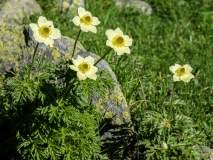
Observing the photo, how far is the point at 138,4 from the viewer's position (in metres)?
7.24

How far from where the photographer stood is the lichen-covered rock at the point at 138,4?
711cm

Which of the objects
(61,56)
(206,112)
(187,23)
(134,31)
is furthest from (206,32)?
(61,56)

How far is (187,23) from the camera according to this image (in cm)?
→ 701

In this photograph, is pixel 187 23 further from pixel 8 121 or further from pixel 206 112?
pixel 8 121

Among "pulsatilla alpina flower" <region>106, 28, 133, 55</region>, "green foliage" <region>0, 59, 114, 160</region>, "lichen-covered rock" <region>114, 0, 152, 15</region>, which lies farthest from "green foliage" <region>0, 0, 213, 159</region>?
"pulsatilla alpina flower" <region>106, 28, 133, 55</region>

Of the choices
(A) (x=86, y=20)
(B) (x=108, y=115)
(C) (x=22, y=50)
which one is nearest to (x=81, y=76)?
(A) (x=86, y=20)

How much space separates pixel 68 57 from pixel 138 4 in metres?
2.93

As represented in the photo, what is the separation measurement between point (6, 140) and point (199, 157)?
1.85 meters

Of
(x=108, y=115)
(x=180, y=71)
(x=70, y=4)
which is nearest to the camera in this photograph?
(x=180, y=71)

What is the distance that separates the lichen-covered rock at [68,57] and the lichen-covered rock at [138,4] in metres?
2.44

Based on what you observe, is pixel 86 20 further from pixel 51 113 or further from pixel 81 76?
pixel 51 113

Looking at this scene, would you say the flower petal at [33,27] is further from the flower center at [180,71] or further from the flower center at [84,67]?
the flower center at [180,71]

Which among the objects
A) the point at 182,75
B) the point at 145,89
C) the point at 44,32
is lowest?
the point at 44,32

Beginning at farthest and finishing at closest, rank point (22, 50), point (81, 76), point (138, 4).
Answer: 1. point (138, 4)
2. point (22, 50)
3. point (81, 76)
